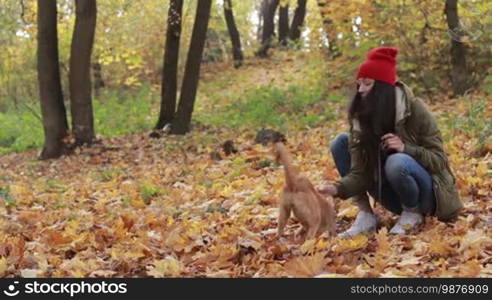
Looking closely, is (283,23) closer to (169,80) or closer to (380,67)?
(169,80)

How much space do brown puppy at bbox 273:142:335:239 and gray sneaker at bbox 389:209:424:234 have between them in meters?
0.47

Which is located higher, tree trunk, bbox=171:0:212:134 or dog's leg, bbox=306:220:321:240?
tree trunk, bbox=171:0:212:134

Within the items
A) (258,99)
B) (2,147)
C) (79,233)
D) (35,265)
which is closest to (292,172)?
(35,265)

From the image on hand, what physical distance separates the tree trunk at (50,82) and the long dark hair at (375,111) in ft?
32.7

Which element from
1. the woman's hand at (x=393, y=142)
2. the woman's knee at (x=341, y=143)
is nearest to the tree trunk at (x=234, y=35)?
the woman's knee at (x=341, y=143)

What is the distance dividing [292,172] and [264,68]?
20.4m

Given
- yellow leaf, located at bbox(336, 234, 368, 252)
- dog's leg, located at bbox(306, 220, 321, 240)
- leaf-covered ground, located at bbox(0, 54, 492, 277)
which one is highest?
dog's leg, located at bbox(306, 220, 321, 240)

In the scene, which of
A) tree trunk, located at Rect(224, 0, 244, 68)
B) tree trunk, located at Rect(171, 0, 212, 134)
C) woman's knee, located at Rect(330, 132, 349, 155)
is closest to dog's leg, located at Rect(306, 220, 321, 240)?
woman's knee, located at Rect(330, 132, 349, 155)

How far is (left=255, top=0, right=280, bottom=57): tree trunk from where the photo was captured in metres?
27.3

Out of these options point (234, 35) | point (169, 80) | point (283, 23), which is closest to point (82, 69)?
point (169, 80)

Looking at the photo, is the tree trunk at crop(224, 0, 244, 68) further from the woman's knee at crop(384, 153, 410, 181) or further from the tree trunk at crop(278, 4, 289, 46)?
the woman's knee at crop(384, 153, 410, 181)

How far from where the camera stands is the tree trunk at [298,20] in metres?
25.0

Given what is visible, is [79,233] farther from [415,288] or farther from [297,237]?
[415,288]

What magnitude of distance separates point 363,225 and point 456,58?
28.4 feet
